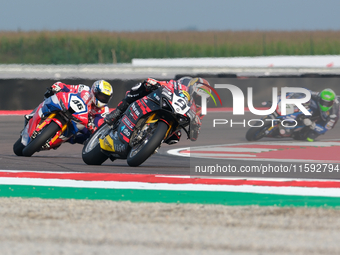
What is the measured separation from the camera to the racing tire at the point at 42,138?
8602mm

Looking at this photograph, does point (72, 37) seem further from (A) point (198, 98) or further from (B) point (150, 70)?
(A) point (198, 98)

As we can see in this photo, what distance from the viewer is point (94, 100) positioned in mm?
9055

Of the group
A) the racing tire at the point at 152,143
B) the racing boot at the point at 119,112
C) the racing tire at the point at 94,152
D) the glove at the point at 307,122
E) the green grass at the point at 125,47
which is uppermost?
the racing boot at the point at 119,112

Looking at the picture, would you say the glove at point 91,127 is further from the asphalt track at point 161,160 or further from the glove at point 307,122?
the glove at point 307,122

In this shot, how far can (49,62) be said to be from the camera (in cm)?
3384

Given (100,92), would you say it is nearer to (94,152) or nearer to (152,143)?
(94,152)

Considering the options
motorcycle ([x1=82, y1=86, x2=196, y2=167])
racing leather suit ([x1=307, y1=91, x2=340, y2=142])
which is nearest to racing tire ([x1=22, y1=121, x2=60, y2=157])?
motorcycle ([x1=82, y1=86, x2=196, y2=167])

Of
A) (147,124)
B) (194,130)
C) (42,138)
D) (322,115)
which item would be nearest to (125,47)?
(322,115)

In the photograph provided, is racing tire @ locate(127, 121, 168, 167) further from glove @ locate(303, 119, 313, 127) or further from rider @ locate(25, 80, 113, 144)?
glove @ locate(303, 119, 313, 127)

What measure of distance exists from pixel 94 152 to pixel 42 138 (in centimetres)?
104

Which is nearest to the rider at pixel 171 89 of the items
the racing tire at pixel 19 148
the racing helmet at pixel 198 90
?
the racing helmet at pixel 198 90

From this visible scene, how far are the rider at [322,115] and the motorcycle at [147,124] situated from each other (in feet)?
12.1

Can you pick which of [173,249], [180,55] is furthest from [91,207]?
[180,55]

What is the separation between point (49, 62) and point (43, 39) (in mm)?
2875
